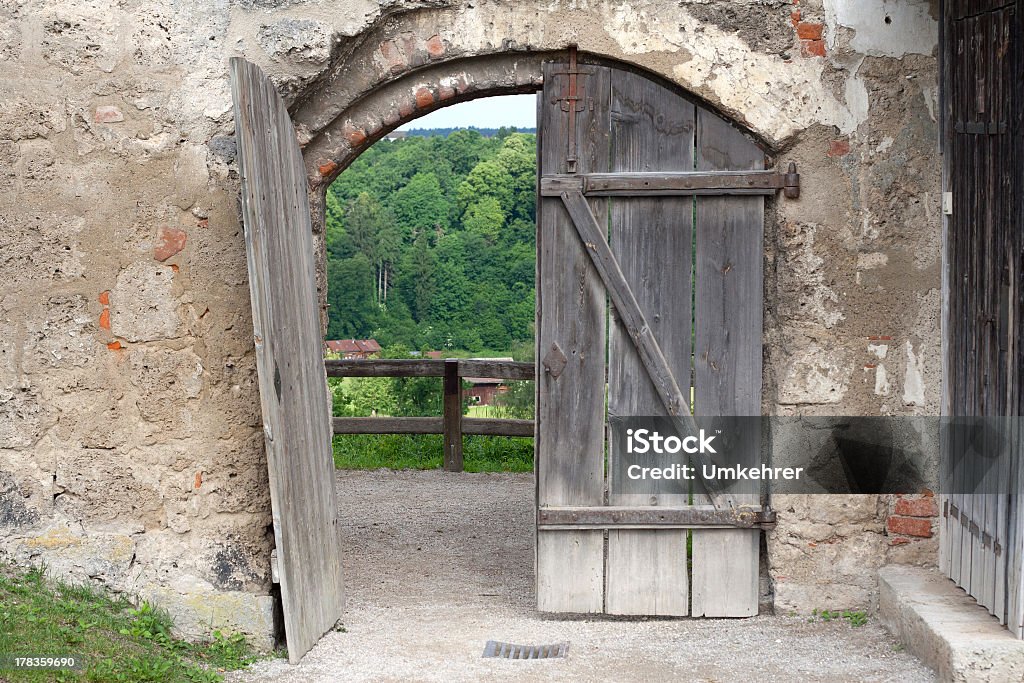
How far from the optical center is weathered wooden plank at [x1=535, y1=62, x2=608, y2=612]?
4.66m

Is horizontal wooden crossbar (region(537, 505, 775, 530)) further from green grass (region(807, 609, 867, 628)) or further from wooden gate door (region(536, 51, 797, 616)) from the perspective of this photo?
green grass (region(807, 609, 867, 628))

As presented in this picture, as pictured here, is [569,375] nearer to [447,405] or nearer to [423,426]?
[447,405]

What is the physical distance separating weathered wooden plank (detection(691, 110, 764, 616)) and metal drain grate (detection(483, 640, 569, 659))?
47.2 inches

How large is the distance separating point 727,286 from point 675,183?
1.65 ft

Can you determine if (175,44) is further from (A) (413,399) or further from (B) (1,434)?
(A) (413,399)

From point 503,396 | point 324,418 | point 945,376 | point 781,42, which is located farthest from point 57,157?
point 503,396

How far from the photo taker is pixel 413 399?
11750 mm

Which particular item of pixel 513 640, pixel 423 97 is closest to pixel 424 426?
pixel 513 640

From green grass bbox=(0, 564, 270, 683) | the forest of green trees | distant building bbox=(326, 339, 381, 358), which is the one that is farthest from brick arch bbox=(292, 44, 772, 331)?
the forest of green trees

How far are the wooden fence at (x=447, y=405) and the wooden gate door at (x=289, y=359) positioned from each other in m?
4.24

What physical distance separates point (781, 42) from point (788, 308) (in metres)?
1.14

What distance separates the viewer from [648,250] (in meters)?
4.68

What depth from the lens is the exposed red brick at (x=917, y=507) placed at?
4.66m

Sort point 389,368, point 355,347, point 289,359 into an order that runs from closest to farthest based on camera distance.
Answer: point 289,359 → point 389,368 → point 355,347
